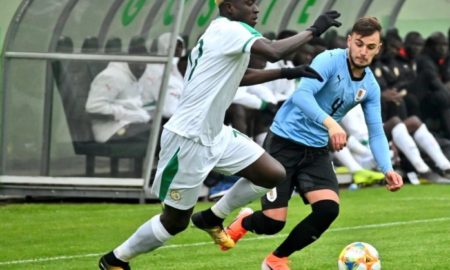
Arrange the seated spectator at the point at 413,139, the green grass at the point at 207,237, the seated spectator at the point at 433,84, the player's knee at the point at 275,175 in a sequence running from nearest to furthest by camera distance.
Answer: the player's knee at the point at 275,175, the green grass at the point at 207,237, the seated spectator at the point at 413,139, the seated spectator at the point at 433,84

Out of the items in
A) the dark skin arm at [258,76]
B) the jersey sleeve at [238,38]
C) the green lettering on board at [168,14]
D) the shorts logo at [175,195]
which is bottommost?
the green lettering on board at [168,14]

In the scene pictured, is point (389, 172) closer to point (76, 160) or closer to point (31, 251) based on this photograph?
point (31, 251)

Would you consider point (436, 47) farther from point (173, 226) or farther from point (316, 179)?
point (173, 226)

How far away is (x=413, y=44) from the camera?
22.6 metres

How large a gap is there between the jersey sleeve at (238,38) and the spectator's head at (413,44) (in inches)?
538

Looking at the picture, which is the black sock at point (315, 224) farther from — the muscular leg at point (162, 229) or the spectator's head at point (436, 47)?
the spectator's head at point (436, 47)

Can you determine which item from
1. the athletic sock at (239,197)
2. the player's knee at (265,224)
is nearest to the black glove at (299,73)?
the athletic sock at (239,197)

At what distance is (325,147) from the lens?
34.6 ft

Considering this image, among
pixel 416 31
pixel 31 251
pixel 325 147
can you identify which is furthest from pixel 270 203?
pixel 416 31

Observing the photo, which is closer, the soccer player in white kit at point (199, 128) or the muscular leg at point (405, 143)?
the soccer player in white kit at point (199, 128)

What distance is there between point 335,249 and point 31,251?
2.92m

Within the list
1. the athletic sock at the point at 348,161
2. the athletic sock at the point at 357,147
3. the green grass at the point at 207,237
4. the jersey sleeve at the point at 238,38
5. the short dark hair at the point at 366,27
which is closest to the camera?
the jersey sleeve at the point at 238,38

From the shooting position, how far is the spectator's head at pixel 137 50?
57.7ft

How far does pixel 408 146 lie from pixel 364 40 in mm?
11377
